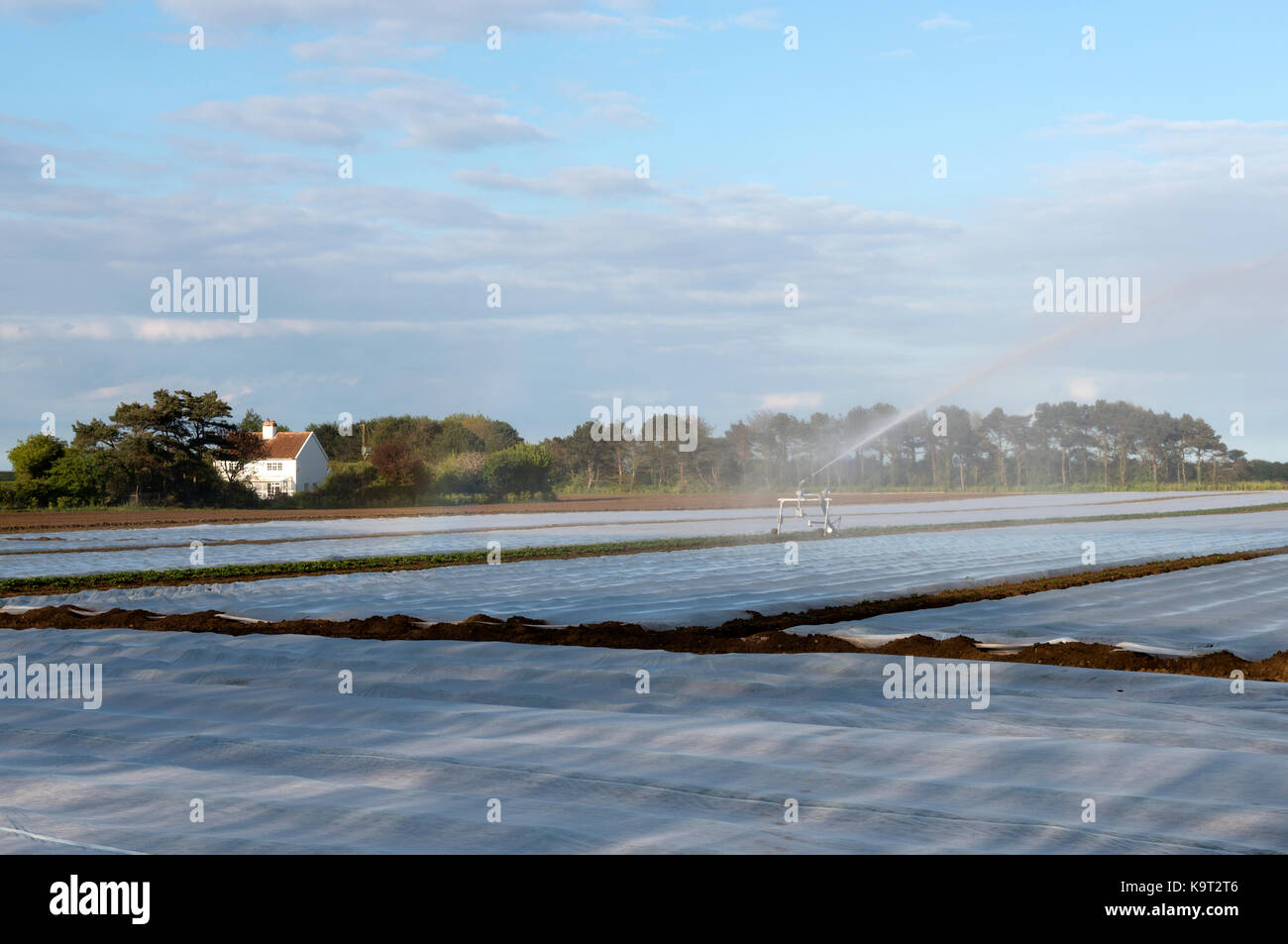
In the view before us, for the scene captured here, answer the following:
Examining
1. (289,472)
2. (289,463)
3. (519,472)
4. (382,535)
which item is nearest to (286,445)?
(289,463)

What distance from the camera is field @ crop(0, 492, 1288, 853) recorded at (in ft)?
14.4

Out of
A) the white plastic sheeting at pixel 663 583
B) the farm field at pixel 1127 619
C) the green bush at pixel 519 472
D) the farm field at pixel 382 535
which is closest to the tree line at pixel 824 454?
the green bush at pixel 519 472

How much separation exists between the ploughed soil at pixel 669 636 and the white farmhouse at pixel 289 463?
197ft

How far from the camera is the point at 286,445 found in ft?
244

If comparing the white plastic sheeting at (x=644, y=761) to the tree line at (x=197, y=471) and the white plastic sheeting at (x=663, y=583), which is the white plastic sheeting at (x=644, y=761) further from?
the tree line at (x=197, y=471)

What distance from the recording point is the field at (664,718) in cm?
439

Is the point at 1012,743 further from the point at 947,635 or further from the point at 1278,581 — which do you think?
the point at 1278,581

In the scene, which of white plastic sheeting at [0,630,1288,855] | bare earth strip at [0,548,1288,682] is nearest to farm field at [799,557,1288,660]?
bare earth strip at [0,548,1288,682]

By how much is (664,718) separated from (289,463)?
70.3 meters

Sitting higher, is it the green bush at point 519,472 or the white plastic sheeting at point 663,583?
the green bush at point 519,472

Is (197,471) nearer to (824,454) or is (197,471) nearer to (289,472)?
(289,472)

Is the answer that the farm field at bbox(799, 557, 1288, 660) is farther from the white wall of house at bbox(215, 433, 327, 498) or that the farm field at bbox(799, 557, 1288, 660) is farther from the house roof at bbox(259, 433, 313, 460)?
the house roof at bbox(259, 433, 313, 460)

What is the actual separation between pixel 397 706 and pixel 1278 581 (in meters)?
12.6
